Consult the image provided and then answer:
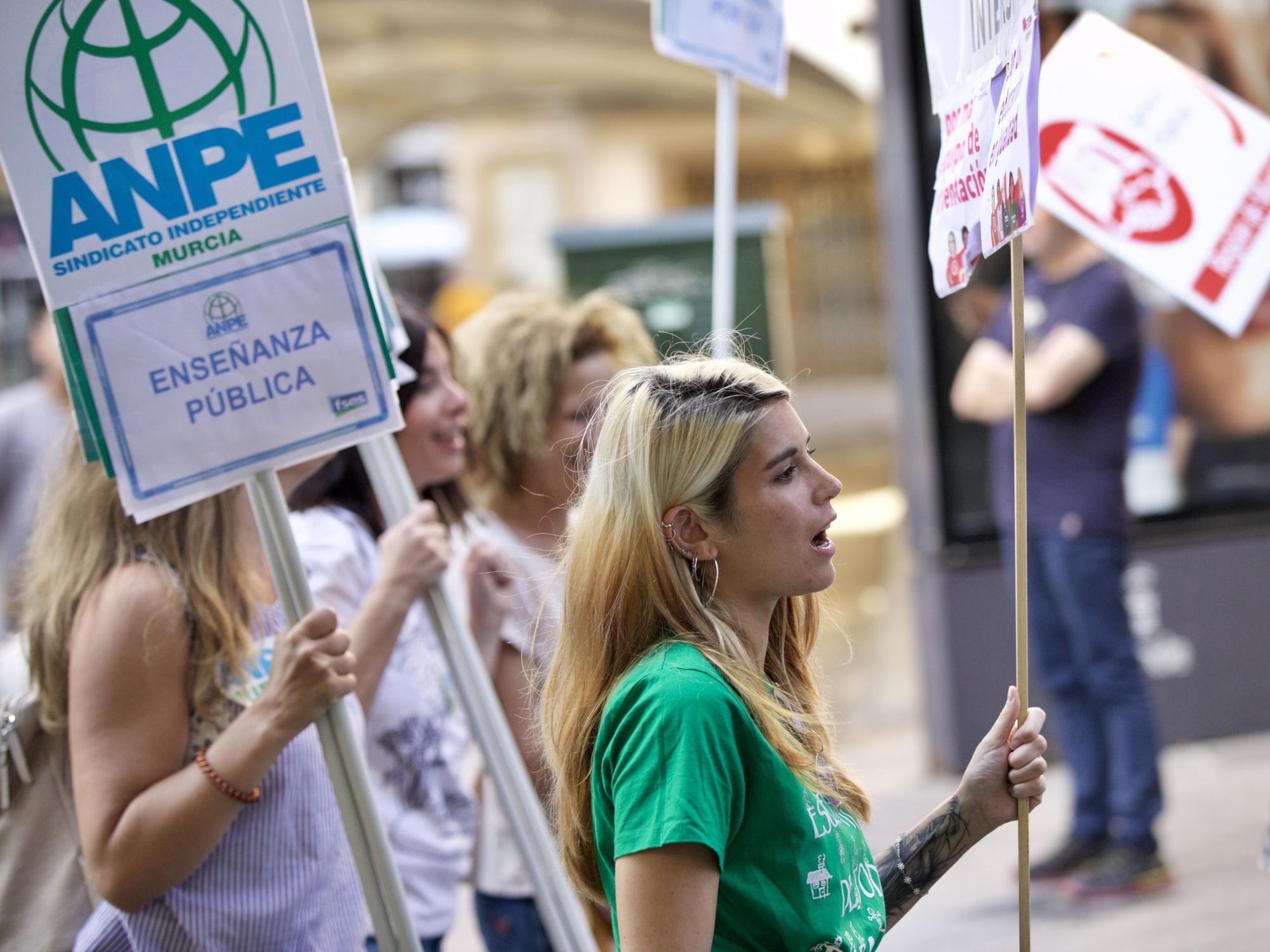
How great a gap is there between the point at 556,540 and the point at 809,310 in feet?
56.8

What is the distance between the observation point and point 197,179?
1822mm

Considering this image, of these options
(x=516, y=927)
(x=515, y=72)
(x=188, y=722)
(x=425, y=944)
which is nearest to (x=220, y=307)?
(x=188, y=722)

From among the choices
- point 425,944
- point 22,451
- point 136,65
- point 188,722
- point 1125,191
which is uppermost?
point 136,65

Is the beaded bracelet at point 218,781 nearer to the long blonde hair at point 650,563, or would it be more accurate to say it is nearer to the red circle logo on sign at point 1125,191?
the long blonde hair at point 650,563

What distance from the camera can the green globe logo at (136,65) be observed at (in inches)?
70.5

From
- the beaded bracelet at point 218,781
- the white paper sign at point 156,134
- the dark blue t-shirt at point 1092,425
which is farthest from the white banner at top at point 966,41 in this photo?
the dark blue t-shirt at point 1092,425

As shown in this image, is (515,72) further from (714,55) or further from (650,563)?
(650,563)

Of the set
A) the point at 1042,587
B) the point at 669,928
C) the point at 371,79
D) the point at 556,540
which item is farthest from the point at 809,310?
the point at 669,928

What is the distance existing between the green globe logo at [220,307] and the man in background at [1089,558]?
8.86 ft

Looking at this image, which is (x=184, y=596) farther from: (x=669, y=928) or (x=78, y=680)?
(x=669, y=928)

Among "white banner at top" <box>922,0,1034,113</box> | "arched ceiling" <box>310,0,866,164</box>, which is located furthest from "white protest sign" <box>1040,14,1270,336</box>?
"arched ceiling" <box>310,0,866,164</box>

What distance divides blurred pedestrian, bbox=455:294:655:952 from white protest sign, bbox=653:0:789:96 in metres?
0.71

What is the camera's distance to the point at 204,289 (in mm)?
1822

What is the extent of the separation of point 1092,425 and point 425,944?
8.92 ft
